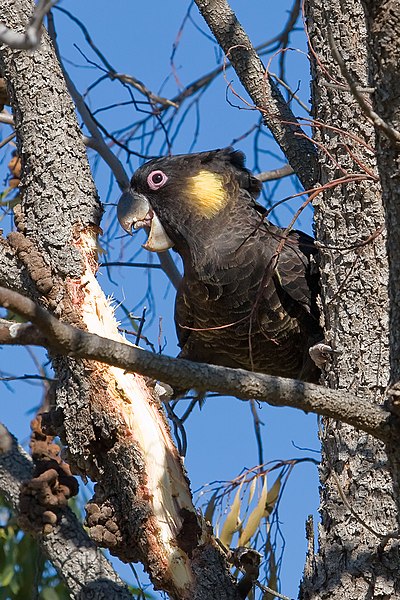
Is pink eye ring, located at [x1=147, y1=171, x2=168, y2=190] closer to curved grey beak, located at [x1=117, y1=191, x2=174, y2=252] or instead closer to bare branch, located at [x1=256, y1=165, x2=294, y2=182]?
curved grey beak, located at [x1=117, y1=191, x2=174, y2=252]

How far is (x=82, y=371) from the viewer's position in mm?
2793

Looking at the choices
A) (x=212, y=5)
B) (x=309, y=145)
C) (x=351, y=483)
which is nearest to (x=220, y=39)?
(x=212, y=5)

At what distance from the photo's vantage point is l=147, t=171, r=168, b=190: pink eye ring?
3.88 metres

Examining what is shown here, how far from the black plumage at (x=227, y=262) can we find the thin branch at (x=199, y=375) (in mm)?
1489

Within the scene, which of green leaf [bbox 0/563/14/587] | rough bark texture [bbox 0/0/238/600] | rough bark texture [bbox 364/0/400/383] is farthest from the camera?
green leaf [bbox 0/563/14/587]

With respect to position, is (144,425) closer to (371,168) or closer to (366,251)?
(366,251)

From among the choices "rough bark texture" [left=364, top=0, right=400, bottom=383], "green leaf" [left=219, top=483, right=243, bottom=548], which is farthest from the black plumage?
"rough bark texture" [left=364, top=0, right=400, bottom=383]

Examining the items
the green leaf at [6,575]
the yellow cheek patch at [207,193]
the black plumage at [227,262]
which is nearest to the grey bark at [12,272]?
the black plumage at [227,262]

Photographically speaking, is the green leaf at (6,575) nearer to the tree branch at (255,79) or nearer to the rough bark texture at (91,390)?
the rough bark texture at (91,390)

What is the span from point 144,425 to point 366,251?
944mm

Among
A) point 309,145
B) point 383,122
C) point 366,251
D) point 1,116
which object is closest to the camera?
point 383,122

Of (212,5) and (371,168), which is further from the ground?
(212,5)

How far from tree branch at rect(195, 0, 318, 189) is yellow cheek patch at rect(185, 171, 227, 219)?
40 centimetres

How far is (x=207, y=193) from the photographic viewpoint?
12.4 feet
